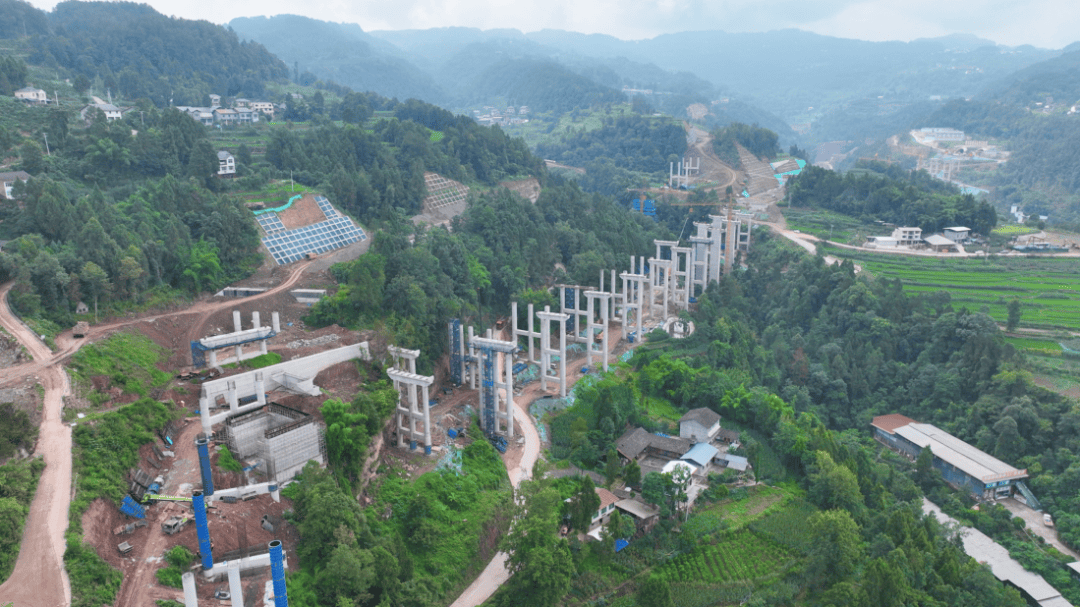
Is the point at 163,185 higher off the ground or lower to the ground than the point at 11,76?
lower

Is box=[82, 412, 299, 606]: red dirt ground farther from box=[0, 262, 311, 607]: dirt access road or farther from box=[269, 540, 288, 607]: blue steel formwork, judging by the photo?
box=[269, 540, 288, 607]: blue steel formwork

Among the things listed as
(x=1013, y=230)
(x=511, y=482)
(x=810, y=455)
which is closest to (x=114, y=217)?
(x=511, y=482)

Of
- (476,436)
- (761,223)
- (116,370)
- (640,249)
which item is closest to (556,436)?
(476,436)

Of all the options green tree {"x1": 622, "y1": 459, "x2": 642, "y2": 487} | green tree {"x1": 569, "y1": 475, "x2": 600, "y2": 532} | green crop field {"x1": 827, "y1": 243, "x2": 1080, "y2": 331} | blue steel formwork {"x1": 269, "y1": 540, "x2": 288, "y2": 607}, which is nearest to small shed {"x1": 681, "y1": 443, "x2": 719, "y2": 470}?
green tree {"x1": 622, "y1": 459, "x2": 642, "y2": 487}

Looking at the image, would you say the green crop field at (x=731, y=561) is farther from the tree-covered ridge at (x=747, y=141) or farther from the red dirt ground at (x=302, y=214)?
the tree-covered ridge at (x=747, y=141)

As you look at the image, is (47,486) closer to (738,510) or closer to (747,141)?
(738,510)
